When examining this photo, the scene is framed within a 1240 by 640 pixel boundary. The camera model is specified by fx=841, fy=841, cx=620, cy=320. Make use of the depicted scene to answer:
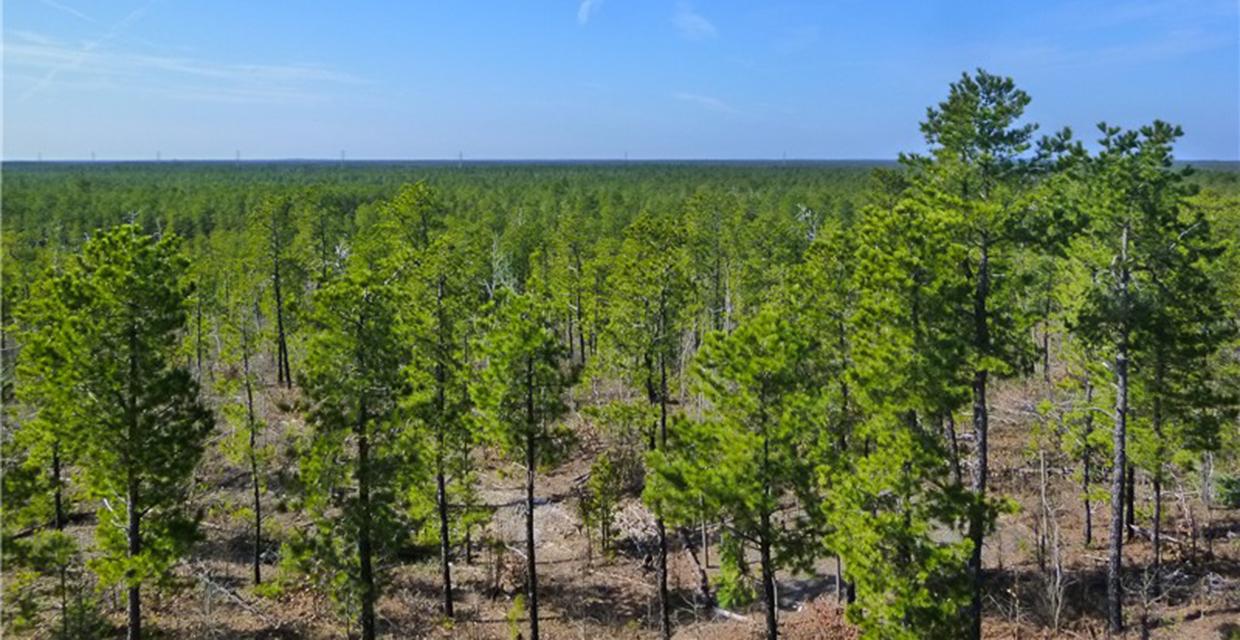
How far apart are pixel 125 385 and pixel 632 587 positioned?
50.3 ft

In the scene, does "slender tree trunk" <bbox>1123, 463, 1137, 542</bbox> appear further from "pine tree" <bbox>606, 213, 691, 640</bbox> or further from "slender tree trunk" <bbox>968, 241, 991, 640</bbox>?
"pine tree" <bbox>606, 213, 691, 640</bbox>

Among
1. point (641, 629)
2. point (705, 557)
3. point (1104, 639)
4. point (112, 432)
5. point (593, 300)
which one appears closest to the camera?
point (112, 432)

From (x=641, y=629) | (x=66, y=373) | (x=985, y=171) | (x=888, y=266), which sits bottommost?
(x=641, y=629)

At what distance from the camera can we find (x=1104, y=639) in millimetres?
19906

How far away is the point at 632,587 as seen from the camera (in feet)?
84.3

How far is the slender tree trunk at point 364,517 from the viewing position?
684 inches

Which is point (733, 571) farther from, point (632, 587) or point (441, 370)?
point (441, 370)

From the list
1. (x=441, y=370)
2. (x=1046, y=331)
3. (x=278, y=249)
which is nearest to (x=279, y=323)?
(x=278, y=249)

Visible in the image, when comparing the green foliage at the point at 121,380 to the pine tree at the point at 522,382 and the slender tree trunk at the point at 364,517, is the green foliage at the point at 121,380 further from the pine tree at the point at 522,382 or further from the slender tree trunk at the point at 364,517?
the pine tree at the point at 522,382

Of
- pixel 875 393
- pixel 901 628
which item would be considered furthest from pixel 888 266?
pixel 901 628

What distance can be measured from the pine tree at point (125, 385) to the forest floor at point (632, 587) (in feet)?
6.77

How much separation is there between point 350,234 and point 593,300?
69.1 ft

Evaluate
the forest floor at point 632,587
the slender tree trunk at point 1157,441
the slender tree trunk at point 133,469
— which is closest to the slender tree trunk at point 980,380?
the forest floor at point 632,587

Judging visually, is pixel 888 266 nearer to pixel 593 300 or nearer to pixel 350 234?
pixel 593 300
